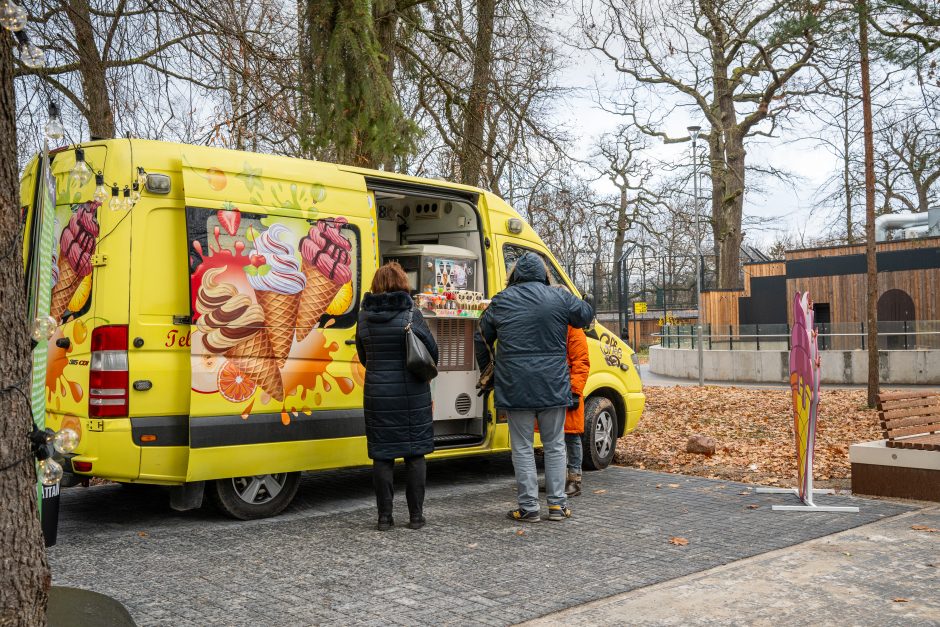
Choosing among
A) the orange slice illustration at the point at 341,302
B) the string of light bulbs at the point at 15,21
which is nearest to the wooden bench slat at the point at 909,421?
the orange slice illustration at the point at 341,302

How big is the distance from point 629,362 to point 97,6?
19.1ft

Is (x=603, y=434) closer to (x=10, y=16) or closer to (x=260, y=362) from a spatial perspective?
(x=260, y=362)

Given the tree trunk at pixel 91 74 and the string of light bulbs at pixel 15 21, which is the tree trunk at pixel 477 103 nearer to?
the tree trunk at pixel 91 74

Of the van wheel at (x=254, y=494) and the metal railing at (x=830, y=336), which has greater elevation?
the metal railing at (x=830, y=336)

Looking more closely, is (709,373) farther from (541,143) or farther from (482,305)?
(482,305)

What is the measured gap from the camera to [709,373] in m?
24.5

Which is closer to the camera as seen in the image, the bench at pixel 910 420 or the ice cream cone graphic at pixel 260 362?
the ice cream cone graphic at pixel 260 362

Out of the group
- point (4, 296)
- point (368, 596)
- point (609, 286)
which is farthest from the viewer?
point (609, 286)

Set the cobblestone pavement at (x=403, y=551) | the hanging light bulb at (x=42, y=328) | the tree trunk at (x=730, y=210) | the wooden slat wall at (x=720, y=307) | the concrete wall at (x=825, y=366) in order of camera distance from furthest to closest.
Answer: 1. the tree trunk at (x=730, y=210)
2. the wooden slat wall at (x=720, y=307)
3. the concrete wall at (x=825, y=366)
4. the cobblestone pavement at (x=403, y=551)
5. the hanging light bulb at (x=42, y=328)

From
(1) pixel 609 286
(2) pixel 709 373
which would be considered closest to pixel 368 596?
(2) pixel 709 373

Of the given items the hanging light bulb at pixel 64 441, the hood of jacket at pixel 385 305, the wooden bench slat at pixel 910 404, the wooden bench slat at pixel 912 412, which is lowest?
the wooden bench slat at pixel 912 412

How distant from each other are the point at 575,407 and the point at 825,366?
17180 mm

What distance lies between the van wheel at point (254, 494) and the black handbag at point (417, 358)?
133 centimetres

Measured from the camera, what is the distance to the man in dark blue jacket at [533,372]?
21.8ft
